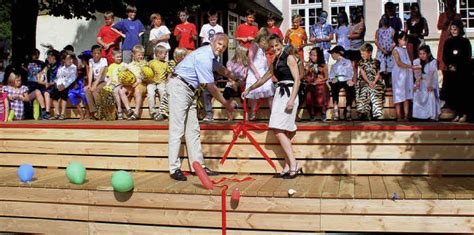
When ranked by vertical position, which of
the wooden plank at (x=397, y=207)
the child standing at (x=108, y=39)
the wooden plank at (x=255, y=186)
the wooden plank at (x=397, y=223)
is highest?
the child standing at (x=108, y=39)

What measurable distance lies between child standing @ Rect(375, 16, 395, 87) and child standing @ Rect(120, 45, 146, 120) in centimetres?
441

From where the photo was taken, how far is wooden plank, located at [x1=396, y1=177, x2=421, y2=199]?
5996 mm

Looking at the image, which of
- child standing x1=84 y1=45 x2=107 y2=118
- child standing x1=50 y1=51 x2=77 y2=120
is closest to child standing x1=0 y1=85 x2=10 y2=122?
child standing x1=50 y1=51 x2=77 y2=120

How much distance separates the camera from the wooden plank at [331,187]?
20.0ft

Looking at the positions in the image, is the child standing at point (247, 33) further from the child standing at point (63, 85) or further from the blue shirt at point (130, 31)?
the child standing at point (63, 85)

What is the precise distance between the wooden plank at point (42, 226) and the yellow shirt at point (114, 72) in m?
3.41

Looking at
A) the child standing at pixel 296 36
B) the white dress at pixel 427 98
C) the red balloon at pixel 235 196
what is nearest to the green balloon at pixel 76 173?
the red balloon at pixel 235 196

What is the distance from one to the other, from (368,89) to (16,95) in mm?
6383

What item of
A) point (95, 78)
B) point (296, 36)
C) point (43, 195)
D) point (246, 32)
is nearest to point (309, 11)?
Answer: point (296, 36)

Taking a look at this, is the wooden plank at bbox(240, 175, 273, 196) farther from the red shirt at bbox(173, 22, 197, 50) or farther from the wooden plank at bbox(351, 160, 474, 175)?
the red shirt at bbox(173, 22, 197, 50)

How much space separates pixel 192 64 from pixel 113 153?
6.47ft

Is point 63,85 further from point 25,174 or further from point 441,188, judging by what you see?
point 441,188

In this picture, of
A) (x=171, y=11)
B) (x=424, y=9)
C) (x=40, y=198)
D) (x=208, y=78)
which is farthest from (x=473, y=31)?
(x=40, y=198)

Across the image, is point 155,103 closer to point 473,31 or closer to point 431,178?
point 431,178
